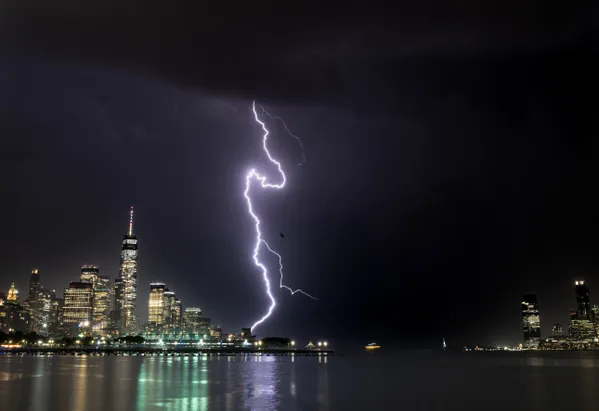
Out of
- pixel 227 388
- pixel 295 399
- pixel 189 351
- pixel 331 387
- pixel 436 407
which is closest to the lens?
pixel 436 407

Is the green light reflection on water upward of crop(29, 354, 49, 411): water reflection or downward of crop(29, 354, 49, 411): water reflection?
downward

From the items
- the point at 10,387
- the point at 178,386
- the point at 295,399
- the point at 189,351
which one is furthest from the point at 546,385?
the point at 189,351

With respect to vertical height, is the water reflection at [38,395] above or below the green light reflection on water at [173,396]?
above

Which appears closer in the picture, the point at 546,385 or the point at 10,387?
the point at 10,387

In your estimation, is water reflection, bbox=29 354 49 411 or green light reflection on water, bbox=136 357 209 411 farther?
green light reflection on water, bbox=136 357 209 411

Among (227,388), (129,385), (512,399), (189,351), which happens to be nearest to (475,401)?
(512,399)

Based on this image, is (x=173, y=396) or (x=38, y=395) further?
(x=173, y=396)

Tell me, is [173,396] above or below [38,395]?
below

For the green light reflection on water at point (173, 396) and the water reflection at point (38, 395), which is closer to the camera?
the water reflection at point (38, 395)

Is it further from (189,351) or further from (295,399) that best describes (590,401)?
(189,351)

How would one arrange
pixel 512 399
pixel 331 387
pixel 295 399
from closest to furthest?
pixel 295 399
pixel 512 399
pixel 331 387
